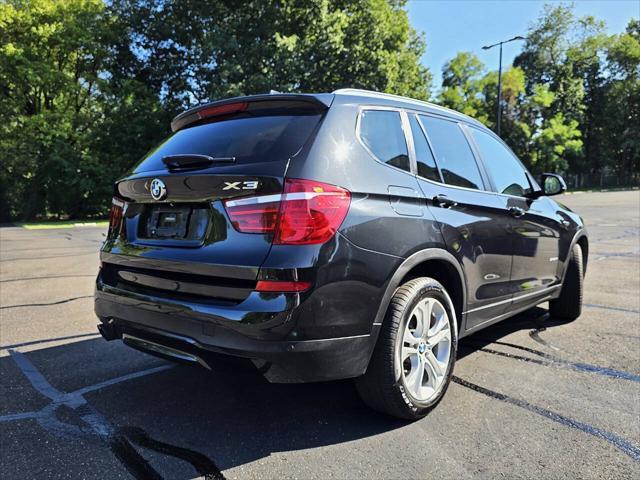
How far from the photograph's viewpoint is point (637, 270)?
773 cm

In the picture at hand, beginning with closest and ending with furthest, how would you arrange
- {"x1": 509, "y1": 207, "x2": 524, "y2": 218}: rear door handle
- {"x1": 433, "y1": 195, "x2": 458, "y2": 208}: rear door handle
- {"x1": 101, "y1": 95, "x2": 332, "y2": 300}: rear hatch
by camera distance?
1. {"x1": 101, "y1": 95, "x2": 332, "y2": 300}: rear hatch
2. {"x1": 433, "y1": 195, "x2": 458, "y2": 208}: rear door handle
3. {"x1": 509, "y1": 207, "x2": 524, "y2": 218}: rear door handle

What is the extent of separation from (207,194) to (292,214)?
49 centimetres

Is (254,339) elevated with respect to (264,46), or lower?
lower

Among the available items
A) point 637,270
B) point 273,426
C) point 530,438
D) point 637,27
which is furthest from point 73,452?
point 637,27

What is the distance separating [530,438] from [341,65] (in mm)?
22174

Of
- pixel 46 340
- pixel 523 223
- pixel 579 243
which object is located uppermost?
pixel 523 223

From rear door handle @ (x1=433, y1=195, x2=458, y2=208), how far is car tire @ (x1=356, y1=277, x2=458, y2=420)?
483 mm

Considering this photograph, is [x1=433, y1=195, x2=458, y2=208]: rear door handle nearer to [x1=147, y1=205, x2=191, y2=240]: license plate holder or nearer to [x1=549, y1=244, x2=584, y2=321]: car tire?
[x1=147, y1=205, x2=191, y2=240]: license plate holder

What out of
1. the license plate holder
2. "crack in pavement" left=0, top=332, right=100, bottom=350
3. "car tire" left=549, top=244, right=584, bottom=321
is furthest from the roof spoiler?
"car tire" left=549, top=244, right=584, bottom=321

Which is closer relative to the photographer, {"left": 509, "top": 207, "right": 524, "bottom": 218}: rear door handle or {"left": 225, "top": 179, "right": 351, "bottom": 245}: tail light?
{"left": 225, "top": 179, "right": 351, "bottom": 245}: tail light

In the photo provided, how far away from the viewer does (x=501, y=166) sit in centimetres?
413

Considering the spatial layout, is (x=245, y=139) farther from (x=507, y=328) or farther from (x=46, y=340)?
(x=507, y=328)

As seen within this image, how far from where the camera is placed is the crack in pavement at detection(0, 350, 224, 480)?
2352mm

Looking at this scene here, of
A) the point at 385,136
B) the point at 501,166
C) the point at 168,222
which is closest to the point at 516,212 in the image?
the point at 501,166
